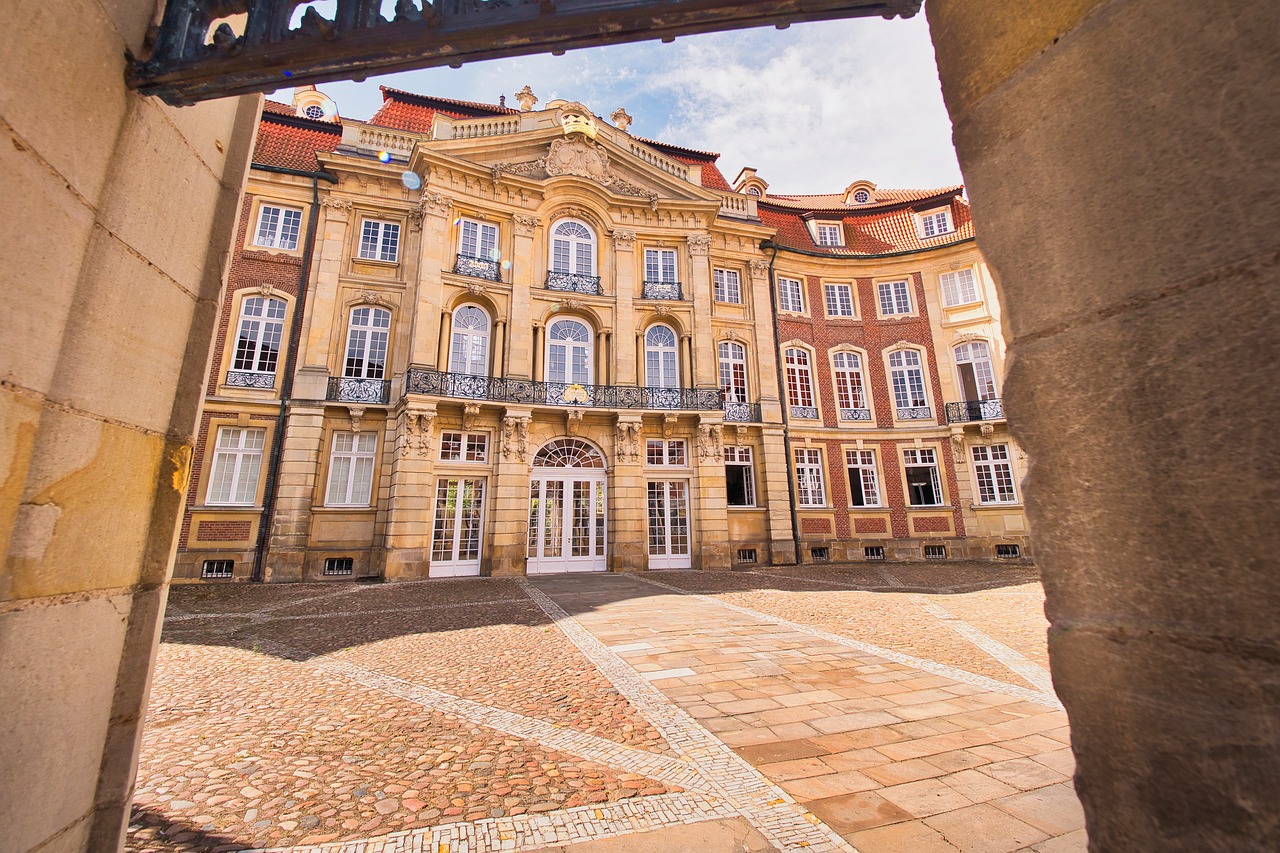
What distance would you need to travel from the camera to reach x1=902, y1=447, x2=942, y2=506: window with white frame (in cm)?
2142

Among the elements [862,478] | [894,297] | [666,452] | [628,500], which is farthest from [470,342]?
[894,297]

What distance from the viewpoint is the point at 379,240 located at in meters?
18.2

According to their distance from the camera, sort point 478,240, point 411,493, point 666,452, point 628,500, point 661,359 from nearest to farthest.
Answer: point 411,493
point 628,500
point 478,240
point 666,452
point 661,359

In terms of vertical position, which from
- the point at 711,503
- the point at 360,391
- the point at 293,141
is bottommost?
the point at 711,503

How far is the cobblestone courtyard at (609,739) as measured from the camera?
2.72m

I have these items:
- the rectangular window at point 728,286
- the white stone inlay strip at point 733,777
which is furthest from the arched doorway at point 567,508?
the white stone inlay strip at point 733,777

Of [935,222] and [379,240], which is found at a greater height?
[935,222]

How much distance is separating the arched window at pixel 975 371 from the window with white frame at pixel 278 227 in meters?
25.5

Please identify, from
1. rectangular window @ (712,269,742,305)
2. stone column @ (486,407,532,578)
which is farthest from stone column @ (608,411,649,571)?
rectangular window @ (712,269,742,305)

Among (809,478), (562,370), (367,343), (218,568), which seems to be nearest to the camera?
(218,568)

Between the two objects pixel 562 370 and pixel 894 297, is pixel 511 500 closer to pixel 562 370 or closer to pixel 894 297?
pixel 562 370

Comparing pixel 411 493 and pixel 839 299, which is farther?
pixel 839 299

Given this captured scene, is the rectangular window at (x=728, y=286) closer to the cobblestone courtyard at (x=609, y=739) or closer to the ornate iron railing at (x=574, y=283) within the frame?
the ornate iron railing at (x=574, y=283)

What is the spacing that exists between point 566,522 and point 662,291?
932cm
